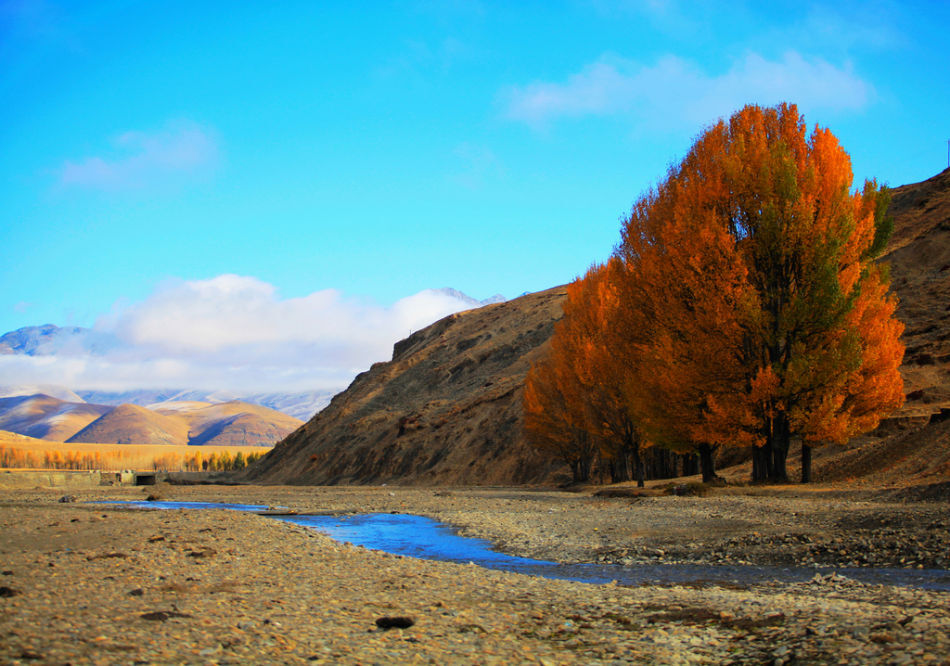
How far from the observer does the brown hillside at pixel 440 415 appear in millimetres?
68188

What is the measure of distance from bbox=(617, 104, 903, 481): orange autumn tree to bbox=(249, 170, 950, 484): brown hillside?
3.01 metres

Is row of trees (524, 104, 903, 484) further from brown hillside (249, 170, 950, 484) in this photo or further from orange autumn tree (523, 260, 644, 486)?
orange autumn tree (523, 260, 644, 486)

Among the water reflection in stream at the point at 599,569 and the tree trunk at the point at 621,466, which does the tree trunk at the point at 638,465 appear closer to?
the tree trunk at the point at 621,466

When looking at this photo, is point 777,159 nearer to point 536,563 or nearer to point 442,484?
point 536,563

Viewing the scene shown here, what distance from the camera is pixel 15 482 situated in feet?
228

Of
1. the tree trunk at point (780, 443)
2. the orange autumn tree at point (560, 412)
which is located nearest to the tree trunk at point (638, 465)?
the orange autumn tree at point (560, 412)

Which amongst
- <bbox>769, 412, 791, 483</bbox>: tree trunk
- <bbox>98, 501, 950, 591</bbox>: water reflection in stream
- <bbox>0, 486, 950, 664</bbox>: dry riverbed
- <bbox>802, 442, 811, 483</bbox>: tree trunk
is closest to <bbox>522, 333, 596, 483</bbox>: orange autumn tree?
<bbox>769, 412, 791, 483</bbox>: tree trunk

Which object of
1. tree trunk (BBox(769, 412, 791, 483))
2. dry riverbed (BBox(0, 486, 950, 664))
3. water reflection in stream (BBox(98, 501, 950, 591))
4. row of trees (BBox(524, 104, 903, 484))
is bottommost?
water reflection in stream (BBox(98, 501, 950, 591))

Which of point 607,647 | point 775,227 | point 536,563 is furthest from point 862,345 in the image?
point 607,647

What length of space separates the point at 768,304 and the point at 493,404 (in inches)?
1937

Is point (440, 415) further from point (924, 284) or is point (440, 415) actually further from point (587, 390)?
point (924, 284)

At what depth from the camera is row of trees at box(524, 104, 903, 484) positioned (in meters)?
25.9

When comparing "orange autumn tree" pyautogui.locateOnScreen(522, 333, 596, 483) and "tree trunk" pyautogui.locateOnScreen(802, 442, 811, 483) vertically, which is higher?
"orange autumn tree" pyautogui.locateOnScreen(522, 333, 596, 483)

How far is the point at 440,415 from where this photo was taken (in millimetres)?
82625
